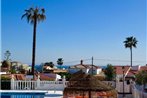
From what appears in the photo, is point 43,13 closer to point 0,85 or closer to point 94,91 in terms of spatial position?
point 0,85

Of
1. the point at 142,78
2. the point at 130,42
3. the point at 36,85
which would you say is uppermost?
the point at 130,42

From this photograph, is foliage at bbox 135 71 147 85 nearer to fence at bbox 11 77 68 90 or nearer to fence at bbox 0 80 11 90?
fence at bbox 11 77 68 90

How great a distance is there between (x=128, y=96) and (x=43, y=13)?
1305cm

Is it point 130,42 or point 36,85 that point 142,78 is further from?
point 130,42

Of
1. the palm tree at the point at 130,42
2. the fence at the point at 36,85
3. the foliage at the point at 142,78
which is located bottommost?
the fence at the point at 36,85

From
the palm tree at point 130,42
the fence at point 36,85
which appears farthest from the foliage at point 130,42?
the fence at point 36,85

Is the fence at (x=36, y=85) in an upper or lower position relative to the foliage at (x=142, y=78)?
lower

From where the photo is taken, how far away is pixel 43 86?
21.1 meters

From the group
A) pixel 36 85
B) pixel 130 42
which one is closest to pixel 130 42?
pixel 130 42

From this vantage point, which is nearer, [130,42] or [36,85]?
[36,85]

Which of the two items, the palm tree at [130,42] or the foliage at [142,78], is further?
the palm tree at [130,42]

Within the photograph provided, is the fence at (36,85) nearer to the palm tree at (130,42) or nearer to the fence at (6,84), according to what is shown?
the fence at (6,84)

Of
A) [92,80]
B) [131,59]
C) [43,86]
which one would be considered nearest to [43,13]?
[43,86]

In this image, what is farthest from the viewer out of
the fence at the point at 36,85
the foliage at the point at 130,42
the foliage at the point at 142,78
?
the foliage at the point at 130,42
